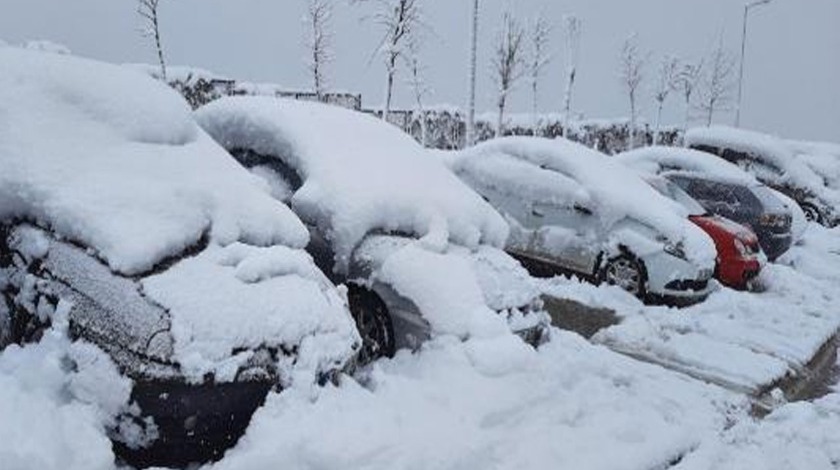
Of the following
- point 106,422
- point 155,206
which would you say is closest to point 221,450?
point 106,422

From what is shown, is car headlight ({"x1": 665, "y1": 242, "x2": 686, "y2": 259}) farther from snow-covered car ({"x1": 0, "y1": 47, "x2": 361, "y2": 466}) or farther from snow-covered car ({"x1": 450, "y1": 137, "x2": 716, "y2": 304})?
snow-covered car ({"x1": 0, "y1": 47, "x2": 361, "y2": 466})

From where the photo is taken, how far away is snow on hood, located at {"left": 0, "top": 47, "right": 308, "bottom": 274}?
416cm

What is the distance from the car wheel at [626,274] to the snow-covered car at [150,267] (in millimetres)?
5230

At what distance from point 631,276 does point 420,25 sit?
1782 cm

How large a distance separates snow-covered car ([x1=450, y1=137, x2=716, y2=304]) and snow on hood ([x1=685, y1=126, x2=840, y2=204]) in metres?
9.84

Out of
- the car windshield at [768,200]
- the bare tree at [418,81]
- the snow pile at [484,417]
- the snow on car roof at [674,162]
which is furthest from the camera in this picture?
the bare tree at [418,81]

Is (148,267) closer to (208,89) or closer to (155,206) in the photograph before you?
(155,206)

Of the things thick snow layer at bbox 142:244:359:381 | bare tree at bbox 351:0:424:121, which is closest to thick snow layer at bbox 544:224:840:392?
thick snow layer at bbox 142:244:359:381

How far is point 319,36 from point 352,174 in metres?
27.6

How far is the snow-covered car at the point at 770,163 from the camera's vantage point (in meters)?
18.7

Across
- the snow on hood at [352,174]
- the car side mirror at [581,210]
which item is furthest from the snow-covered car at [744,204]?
the snow on hood at [352,174]

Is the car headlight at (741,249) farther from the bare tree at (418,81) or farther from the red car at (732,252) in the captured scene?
the bare tree at (418,81)

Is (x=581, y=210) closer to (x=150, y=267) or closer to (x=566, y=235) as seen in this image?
(x=566, y=235)

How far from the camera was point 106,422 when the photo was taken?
3.68 metres
